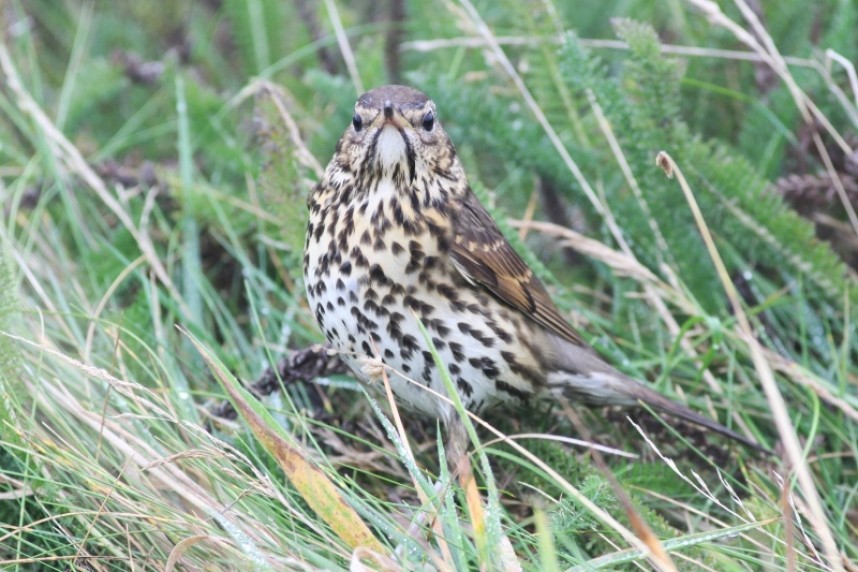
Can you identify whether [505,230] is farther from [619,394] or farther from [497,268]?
[619,394]

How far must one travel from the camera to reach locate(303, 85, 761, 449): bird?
2.97 meters

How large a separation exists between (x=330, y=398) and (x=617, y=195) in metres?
1.23

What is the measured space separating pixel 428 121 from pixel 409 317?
1.72 feet

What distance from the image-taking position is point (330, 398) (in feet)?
11.6

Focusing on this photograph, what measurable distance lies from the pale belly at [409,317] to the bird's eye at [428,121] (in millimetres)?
292

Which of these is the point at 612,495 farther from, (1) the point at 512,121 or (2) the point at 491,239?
(1) the point at 512,121

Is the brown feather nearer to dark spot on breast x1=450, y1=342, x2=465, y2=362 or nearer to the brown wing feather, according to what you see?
the brown wing feather

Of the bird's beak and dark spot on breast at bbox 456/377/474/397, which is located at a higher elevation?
the bird's beak

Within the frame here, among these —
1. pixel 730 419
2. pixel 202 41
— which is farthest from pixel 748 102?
pixel 202 41

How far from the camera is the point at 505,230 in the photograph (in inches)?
144

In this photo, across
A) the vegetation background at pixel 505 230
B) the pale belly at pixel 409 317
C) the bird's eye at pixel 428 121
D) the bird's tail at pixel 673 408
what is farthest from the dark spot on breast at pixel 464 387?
the bird's eye at pixel 428 121

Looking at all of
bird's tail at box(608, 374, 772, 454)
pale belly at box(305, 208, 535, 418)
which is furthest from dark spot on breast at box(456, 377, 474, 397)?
bird's tail at box(608, 374, 772, 454)

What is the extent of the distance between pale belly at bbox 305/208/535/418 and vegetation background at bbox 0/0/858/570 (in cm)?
22

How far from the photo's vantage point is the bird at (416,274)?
297 cm
